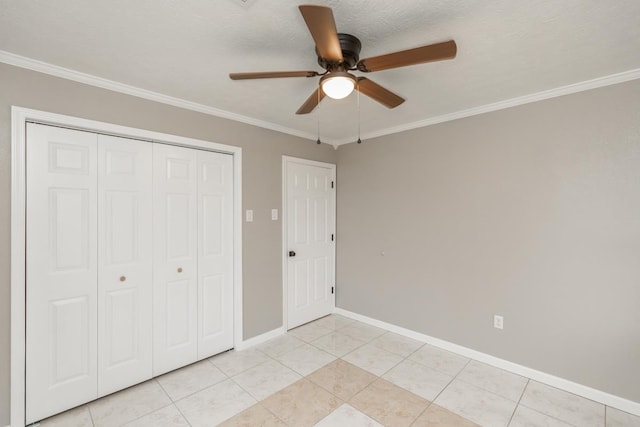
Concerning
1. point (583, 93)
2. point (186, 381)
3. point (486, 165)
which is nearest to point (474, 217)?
point (486, 165)

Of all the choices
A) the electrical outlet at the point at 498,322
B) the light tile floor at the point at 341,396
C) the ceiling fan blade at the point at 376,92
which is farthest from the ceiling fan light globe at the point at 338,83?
the electrical outlet at the point at 498,322

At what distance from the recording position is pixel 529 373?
7.97 feet

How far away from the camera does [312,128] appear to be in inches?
130

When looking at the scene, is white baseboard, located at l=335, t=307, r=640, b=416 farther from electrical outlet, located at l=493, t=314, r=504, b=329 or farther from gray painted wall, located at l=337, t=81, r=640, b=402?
electrical outlet, located at l=493, t=314, r=504, b=329

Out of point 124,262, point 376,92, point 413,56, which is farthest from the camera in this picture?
point 124,262

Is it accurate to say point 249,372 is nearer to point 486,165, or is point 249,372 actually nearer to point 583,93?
point 486,165

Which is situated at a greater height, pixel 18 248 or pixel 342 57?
pixel 342 57

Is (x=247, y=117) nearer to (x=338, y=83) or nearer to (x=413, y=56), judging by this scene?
(x=338, y=83)

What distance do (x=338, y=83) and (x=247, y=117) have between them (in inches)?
67.3

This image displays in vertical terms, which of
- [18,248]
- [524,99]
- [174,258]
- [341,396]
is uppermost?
[524,99]

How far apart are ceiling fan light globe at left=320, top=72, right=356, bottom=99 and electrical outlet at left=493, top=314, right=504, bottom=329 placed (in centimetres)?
243

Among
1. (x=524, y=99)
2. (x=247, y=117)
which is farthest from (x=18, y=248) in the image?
(x=524, y=99)

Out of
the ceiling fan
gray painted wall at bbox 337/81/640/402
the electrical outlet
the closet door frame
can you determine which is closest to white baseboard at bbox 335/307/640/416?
gray painted wall at bbox 337/81/640/402

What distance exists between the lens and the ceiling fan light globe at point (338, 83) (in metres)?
1.44
